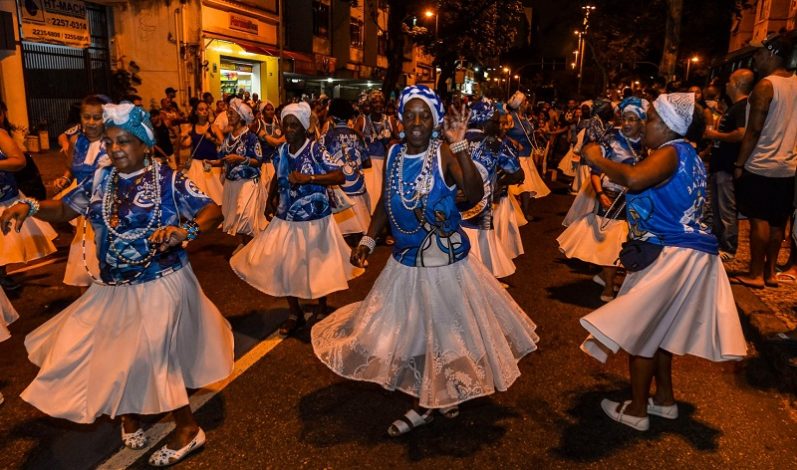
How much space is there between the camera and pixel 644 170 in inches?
147

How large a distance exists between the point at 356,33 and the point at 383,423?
38640 mm

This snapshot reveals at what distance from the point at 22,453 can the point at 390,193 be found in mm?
2701

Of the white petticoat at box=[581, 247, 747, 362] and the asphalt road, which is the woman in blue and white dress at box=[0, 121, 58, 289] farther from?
the white petticoat at box=[581, 247, 747, 362]

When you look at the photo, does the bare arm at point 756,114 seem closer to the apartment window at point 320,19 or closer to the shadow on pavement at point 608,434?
the shadow on pavement at point 608,434

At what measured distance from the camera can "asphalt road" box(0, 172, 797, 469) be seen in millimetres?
3865

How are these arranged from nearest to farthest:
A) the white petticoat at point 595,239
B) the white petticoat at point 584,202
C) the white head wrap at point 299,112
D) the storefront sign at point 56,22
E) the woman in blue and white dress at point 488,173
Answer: the white head wrap at point 299,112, the woman in blue and white dress at point 488,173, the white petticoat at point 595,239, the white petticoat at point 584,202, the storefront sign at point 56,22

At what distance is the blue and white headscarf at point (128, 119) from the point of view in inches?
139

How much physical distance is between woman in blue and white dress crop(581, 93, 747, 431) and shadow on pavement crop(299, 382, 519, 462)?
985 millimetres

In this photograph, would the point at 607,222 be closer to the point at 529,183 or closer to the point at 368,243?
the point at 368,243

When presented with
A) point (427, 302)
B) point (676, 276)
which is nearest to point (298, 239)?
point (427, 302)

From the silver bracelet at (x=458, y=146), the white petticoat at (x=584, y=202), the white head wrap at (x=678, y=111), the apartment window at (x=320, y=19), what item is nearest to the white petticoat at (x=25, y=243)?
the silver bracelet at (x=458, y=146)

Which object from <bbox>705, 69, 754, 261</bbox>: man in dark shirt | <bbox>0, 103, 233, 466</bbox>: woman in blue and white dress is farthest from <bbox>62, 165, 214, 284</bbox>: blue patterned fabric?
<bbox>705, 69, 754, 261</bbox>: man in dark shirt

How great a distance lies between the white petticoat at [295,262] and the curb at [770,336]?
3.62 metres

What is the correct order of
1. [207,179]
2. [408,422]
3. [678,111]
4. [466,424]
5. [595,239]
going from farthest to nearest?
[207,179] < [595,239] < [466,424] < [408,422] < [678,111]
